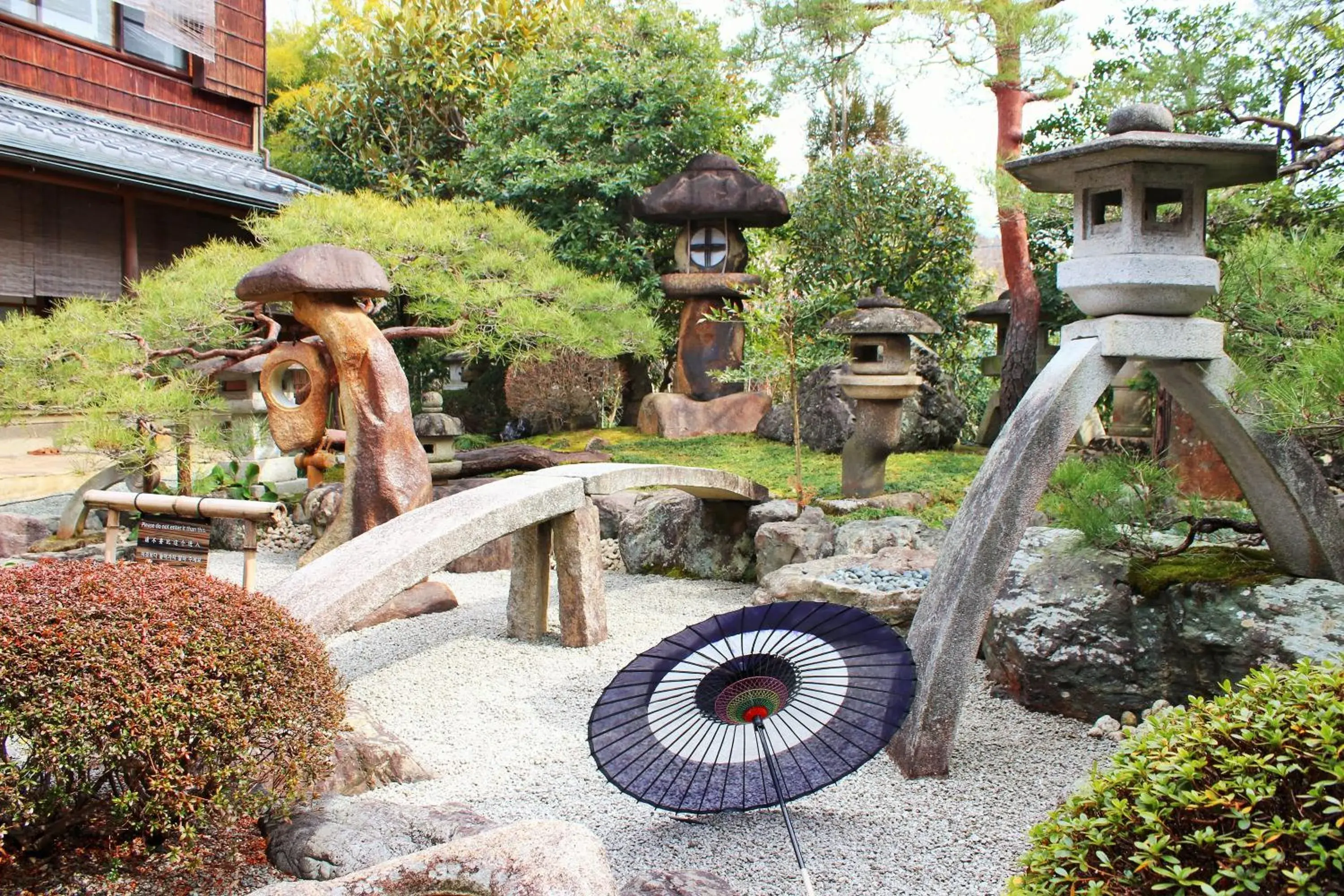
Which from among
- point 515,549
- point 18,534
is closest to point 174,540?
point 515,549

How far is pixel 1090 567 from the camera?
4.43m

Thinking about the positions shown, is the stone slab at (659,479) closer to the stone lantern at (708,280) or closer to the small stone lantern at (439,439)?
the small stone lantern at (439,439)

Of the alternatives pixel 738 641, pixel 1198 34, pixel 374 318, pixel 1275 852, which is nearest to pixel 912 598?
pixel 738 641

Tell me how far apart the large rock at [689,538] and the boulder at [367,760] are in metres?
3.91

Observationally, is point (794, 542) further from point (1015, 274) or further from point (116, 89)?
point (116, 89)

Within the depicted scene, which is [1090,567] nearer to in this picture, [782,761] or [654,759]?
[782,761]

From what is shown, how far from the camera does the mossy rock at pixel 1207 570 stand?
407 cm

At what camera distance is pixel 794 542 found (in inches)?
268

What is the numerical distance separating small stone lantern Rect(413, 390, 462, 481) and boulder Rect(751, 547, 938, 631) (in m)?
4.95

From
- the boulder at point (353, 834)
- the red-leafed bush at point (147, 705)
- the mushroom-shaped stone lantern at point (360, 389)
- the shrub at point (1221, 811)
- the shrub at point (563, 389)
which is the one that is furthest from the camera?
the shrub at point (563, 389)

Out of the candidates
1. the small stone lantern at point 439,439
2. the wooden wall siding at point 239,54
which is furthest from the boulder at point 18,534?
the wooden wall siding at point 239,54

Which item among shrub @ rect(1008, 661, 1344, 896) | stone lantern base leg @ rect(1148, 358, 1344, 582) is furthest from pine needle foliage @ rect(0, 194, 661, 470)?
shrub @ rect(1008, 661, 1344, 896)

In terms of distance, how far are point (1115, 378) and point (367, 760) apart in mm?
3188

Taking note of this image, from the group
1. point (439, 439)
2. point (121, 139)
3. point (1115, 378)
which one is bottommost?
point (439, 439)
